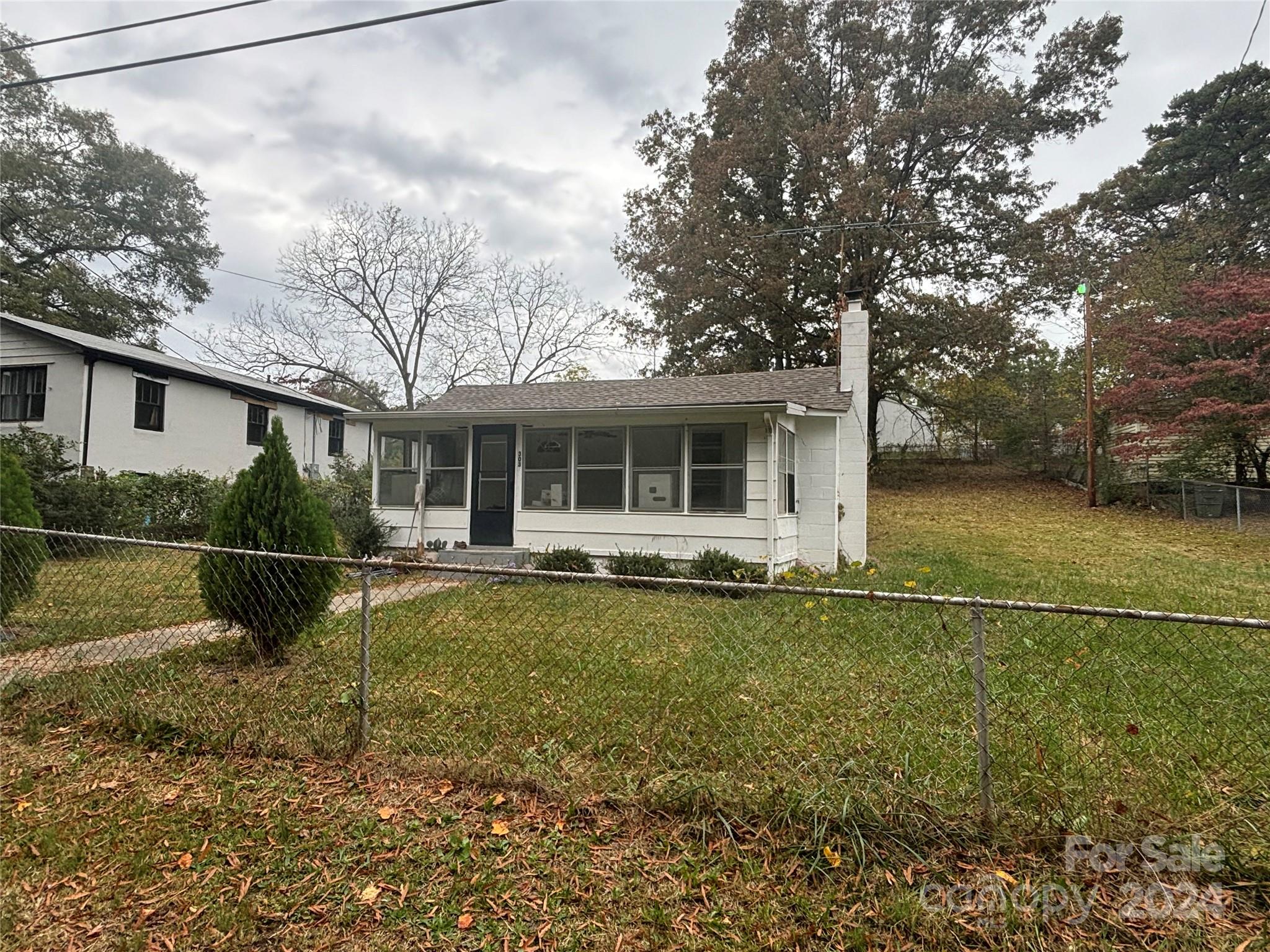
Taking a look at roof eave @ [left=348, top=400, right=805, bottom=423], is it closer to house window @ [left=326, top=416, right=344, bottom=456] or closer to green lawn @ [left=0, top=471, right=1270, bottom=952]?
green lawn @ [left=0, top=471, right=1270, bottom=952]

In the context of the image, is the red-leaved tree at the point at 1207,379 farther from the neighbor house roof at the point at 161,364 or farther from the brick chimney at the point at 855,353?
the neighbor house roof at the point at 161,364

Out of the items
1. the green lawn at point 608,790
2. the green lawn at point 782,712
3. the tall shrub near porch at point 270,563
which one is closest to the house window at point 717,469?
the green lawn at point 782,712

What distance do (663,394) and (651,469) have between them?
171cm

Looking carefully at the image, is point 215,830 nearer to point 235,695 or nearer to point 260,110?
point 235,695

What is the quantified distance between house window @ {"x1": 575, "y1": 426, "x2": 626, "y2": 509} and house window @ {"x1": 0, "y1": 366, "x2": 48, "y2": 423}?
1184cm

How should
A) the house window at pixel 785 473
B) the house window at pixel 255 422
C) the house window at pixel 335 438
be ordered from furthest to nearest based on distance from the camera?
the house window at pixel 335 438 < the house window at pixel 255 422 < the house window at pixel 785 473

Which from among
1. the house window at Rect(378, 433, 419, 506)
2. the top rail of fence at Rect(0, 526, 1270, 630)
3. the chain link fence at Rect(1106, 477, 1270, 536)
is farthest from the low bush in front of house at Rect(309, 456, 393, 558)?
the chain link fence at Rect(1106, 477, 1270, 536)

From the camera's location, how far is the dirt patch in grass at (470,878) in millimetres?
1845

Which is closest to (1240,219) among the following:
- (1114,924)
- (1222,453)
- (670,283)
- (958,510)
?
(1222,453)

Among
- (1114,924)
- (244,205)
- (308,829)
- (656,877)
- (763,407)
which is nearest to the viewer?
(1114,924)

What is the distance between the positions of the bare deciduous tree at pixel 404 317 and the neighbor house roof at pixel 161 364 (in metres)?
4.46

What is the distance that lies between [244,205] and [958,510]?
63.8 ft

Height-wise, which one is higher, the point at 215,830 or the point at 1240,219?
the point at 1240,219

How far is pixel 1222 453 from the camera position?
47.5ft
